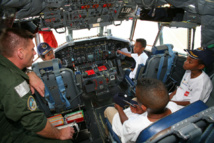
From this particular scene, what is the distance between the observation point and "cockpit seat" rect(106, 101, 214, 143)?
71 centimetres

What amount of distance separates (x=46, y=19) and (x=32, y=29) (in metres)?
0.39

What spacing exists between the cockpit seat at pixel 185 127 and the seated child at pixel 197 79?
843 mm

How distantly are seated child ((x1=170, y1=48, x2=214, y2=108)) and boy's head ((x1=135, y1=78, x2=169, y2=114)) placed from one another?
891mm

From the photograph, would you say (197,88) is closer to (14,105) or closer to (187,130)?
(187,130)

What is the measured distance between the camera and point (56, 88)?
87.8 inches

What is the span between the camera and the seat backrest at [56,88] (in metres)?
2.07

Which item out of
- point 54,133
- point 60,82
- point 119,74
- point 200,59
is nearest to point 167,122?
point 54,133

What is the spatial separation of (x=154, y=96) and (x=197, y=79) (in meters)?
1.04

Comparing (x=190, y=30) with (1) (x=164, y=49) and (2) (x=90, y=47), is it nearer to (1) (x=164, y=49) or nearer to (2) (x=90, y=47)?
(1) (x=164, y=49)

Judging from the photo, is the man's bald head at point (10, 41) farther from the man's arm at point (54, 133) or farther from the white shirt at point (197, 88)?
the white shirt at point (197, 88)

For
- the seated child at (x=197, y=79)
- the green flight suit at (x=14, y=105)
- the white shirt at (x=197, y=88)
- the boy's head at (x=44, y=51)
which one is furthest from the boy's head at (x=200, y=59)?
the boy's head at (x=44, y=51)

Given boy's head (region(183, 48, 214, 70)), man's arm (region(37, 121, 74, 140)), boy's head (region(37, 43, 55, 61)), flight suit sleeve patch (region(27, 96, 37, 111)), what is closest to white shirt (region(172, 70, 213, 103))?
boy's head (region(183, 48, 214, 70))

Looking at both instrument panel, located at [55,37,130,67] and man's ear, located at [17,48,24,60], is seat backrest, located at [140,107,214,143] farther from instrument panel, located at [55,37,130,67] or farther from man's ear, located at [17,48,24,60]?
instrument panel, located at [55,37,130,67]

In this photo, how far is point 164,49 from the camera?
2646mm
